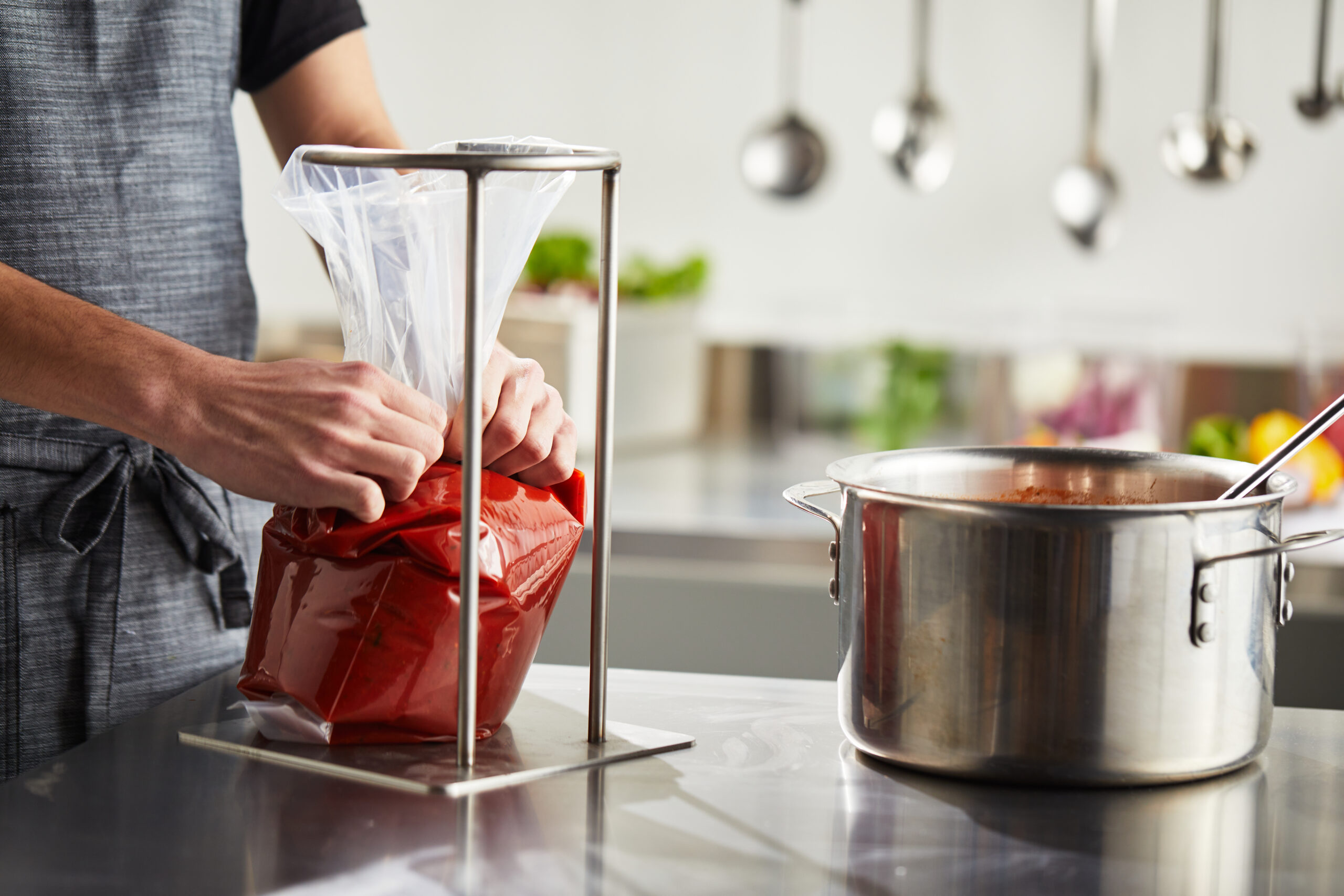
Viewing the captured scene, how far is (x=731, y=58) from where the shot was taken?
2309 millimetres

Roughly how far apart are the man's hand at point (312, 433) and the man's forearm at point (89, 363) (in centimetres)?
2

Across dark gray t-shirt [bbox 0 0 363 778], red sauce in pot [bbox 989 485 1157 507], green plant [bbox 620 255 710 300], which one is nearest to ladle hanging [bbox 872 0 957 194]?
green plant [bbox 620 255 710 300]

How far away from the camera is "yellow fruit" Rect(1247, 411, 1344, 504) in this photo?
1.65 metres

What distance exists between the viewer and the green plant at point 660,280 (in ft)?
7.11

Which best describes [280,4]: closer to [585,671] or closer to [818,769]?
[585,671]

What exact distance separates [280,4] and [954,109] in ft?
5.08

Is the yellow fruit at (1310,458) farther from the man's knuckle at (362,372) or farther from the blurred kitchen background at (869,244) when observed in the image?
the man's knuckle at (362,372)

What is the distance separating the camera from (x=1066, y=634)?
1.66 ft

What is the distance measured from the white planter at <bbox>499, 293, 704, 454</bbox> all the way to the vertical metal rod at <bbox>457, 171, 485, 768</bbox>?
1.29 meters

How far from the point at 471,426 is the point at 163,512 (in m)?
0.39

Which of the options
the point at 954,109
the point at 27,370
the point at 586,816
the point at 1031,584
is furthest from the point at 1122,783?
the point at 954,109

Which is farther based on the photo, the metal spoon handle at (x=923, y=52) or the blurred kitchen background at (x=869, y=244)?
the blurred kitchen background at (x=869, y=244)

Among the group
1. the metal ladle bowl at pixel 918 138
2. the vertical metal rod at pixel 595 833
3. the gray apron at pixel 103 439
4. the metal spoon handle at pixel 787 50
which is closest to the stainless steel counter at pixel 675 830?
the vertical metal rod at pixel 595 833

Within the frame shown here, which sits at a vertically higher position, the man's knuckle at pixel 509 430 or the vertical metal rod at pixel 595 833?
the man's knuckle at pixel 509 430
